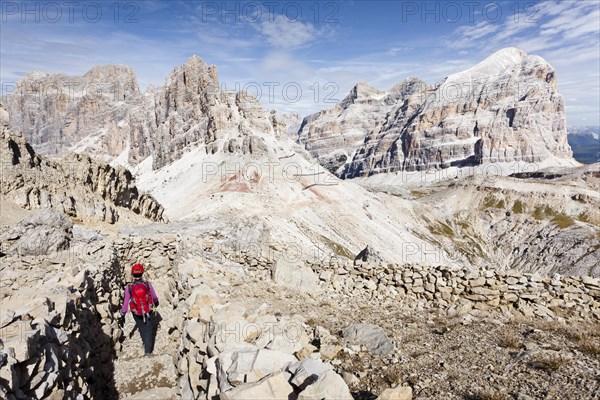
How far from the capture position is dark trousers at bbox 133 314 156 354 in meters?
12.9

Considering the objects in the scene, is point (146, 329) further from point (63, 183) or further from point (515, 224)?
A: point (515, 224)

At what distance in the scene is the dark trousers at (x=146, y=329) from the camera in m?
12.9

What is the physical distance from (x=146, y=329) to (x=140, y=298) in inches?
42.5

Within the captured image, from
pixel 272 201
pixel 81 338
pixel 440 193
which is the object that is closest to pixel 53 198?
pixel 81 338

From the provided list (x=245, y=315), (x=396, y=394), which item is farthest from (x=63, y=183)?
(x=396, y=394)

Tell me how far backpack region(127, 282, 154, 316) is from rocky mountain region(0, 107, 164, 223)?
1813 centimetres

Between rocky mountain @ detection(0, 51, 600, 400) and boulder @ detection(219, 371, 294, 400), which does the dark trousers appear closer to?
rocky mountain @ detection(0, 51, 600, 400)

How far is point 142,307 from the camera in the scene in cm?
1296

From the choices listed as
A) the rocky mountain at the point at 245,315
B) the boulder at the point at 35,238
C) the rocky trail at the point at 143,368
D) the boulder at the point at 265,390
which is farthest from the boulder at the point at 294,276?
the boulder at the point at 35,238

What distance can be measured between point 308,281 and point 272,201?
179 feet

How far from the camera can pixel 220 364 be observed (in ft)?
26.9

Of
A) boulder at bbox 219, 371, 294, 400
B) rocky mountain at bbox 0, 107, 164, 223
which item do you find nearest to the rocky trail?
boulder at bbox 219, 371, 294, 400

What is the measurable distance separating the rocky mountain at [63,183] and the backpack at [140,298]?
714 inches

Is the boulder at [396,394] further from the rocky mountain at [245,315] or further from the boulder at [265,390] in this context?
the boulder at [265,390]
